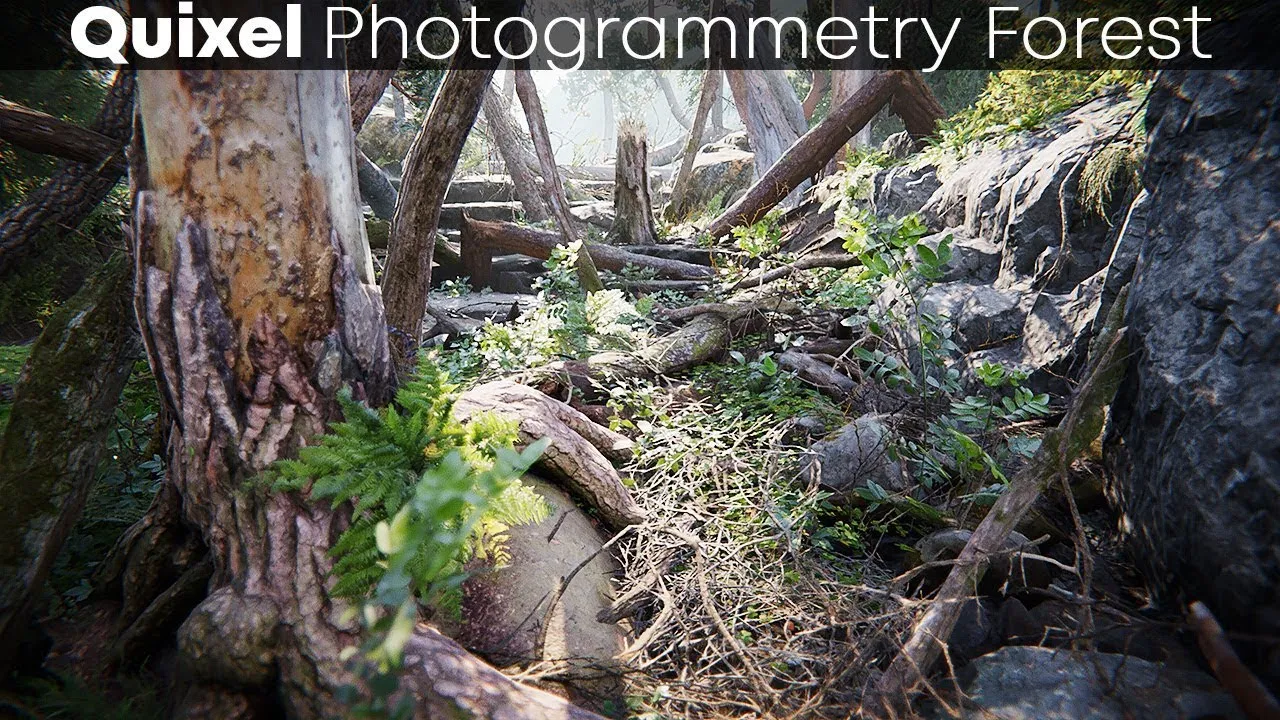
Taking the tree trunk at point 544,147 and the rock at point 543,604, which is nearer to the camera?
the rock at point 543,604

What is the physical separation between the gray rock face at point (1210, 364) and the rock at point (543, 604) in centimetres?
186

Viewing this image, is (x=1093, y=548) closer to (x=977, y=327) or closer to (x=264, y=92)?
(x=977, y=327)

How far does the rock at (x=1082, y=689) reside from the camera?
148cm

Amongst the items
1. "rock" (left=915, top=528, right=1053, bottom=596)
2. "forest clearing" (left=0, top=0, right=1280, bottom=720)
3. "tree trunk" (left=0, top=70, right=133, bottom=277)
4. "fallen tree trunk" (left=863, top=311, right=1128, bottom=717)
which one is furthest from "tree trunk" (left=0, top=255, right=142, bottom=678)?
"rock" (left=915, top=528, right=1053, bottom=596)

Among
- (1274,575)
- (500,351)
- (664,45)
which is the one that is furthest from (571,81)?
(1274,575)

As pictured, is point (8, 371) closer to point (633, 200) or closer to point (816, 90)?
point (633, 200)

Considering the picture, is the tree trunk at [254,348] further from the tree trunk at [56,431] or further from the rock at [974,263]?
the rock at [974,263]

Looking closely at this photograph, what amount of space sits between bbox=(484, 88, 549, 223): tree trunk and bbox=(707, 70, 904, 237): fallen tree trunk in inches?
145

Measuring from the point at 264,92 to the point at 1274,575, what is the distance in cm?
314

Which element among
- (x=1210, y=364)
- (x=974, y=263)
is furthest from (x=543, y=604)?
(x=974, y=263)

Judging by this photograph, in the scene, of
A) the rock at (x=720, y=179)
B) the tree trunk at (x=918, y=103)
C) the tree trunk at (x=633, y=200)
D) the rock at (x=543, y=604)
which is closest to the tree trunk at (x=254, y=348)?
the rock at (x=543, y=604)

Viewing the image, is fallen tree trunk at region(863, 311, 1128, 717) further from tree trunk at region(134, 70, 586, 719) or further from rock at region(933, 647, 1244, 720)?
tree trunk at region(134, 70, 586, 719)

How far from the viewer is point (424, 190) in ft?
13.1

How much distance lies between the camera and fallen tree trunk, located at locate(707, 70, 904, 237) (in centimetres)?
788
